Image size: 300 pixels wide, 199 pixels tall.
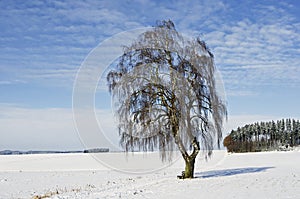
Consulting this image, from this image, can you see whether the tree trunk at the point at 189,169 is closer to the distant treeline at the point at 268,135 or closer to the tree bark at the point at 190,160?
the tree bark at the point at 190,160

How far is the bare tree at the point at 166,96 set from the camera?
21.9m

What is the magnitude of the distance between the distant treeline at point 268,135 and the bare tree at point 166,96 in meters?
83.0

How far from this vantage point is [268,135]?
111 metres

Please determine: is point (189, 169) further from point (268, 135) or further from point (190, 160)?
point (268, 135)

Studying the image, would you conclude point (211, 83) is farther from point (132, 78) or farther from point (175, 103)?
point (132, 78)

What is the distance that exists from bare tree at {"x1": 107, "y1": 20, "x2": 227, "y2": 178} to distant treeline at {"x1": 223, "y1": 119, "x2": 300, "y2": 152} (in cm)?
8296

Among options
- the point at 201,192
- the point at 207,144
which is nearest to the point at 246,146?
the point at 207,144

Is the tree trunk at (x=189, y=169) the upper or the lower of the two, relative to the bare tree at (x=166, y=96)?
lower

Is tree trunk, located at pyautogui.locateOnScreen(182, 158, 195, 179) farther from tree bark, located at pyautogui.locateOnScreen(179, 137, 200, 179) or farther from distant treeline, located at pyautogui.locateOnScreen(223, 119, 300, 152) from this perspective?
distant treeline, located at pyautogui.locateOnScreen(223, 119, 300, 152)

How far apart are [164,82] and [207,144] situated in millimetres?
4647

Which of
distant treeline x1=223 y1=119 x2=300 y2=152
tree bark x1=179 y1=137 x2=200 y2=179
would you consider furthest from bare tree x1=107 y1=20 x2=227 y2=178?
distant treeline x1=223 y1=119 x2=300 y2=152

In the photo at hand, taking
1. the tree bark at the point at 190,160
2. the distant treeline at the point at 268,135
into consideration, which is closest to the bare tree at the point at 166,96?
the tree bark at the point at 190,160

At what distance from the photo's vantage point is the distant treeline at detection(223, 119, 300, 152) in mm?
106062

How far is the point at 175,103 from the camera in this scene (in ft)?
72.4
